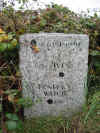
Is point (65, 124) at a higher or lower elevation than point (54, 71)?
lower

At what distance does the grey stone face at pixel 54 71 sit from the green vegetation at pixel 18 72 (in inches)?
4.2

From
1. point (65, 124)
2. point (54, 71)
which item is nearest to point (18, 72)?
point (54, 71)

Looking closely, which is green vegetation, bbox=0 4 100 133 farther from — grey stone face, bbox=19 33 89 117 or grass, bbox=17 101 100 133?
grey stone face, bbox=19 33 89 117

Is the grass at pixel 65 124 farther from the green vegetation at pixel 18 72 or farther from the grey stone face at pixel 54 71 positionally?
the grey stone face at pixel 54 71

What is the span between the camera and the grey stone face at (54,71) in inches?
76.7

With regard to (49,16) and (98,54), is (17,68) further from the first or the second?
(98,54)

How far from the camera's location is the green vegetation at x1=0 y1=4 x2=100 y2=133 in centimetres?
176

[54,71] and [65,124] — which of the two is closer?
[65,124]

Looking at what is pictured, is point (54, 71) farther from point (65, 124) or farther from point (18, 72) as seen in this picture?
point (65, 124)

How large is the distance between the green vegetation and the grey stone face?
108 mm

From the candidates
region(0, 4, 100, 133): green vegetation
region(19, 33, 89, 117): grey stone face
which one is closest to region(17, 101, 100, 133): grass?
region(0, 4, 100, 133): green vegetation

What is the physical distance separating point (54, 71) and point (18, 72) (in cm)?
41

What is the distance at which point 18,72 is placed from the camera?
1.95 m

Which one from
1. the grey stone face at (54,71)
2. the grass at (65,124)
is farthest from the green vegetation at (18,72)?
the grey stone face at (54,71)
